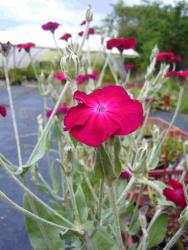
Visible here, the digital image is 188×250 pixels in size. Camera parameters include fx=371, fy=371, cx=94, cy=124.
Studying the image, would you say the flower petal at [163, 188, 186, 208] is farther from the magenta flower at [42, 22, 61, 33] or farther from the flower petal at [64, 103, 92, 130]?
the magenta flower at [42, 22, 61, 33]

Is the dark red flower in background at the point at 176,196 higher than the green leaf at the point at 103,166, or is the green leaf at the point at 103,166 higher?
the green leaf at the point at 103,166

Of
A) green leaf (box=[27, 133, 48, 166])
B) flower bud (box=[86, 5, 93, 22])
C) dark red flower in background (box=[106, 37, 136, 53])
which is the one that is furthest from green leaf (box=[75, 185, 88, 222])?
dark red flower in background (box=[106, 37, 136, 53])

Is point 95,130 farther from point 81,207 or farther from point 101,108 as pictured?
point 81,207

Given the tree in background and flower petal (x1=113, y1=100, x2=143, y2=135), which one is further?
the tree in background

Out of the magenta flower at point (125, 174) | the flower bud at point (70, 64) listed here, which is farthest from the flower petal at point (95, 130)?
the magenta flower at point (125, 174)

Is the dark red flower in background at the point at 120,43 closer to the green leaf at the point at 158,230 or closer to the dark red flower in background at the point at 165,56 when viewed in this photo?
the dark red flower in background at the point at 165,56

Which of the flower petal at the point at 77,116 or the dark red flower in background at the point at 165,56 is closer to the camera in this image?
the flower petal at the point at 77,116

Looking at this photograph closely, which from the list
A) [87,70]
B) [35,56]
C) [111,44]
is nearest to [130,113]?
[111,44]

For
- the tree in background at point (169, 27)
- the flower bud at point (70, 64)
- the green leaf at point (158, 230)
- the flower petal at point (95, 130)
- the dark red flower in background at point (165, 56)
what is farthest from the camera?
the tree in background at point (169, 27)
